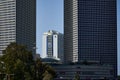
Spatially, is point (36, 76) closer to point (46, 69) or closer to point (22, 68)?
point (46, 69)

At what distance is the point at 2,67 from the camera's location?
83500mm

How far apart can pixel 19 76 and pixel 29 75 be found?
2.88m

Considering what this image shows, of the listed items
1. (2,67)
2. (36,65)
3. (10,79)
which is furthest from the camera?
(36,65)

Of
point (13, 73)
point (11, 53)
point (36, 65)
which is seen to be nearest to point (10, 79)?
point (13, 73)

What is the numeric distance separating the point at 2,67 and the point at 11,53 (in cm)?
345

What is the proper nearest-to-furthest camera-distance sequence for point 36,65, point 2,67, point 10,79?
point 10,79 < point 2,67 < point 36,65

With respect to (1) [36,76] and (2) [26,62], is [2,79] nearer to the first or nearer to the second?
(2) [26,62]

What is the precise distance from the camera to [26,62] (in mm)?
86438

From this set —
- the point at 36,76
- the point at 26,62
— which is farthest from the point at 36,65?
the point at 26,62

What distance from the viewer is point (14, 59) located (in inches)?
3297

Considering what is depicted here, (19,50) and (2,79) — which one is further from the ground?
(19,50)

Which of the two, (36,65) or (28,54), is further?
(36,65)

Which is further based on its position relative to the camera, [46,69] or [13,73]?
[46,69]

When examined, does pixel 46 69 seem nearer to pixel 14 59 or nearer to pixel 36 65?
pixel 36 65
